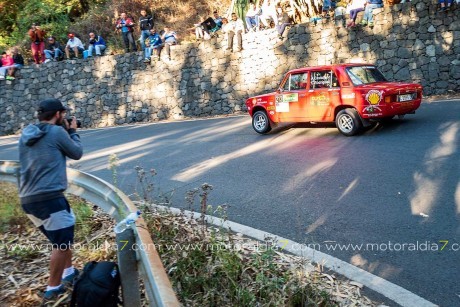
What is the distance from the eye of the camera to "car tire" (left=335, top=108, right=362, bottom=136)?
420 inches

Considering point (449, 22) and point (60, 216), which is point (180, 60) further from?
point (60, 216)

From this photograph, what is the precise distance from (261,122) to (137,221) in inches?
369

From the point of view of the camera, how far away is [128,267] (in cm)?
335

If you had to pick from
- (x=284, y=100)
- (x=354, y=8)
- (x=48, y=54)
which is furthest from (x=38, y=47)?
(x=284, y=100)

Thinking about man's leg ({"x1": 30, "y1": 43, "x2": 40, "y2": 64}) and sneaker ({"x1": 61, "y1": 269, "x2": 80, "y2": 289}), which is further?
man's leg ({"x1": 30, "y1": 43, "x2": 40, "y2": 64})

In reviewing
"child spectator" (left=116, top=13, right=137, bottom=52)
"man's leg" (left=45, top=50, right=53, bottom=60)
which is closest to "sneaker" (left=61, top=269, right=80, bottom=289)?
"child spectator" (left=116, top=13, right=137, bottom=52)

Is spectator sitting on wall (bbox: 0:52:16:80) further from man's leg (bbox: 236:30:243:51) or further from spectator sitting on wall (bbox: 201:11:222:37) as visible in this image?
man's leg (bbox: 236:30:243:51)

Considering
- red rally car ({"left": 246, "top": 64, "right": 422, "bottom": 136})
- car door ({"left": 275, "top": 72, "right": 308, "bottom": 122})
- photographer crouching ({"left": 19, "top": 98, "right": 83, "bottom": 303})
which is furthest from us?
car door ({"left": 275, "top": 72, "right": 308, "bottom": 122})

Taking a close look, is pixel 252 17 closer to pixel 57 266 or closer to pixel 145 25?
pixel 145 25

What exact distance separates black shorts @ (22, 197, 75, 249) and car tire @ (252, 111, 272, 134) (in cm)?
902

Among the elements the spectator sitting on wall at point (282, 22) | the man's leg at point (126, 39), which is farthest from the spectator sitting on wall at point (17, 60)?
the spectator sitting on wall at point (282, 22)

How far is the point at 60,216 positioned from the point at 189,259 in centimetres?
120

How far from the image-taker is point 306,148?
1022cm

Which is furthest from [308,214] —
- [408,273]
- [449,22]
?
[449,22]
